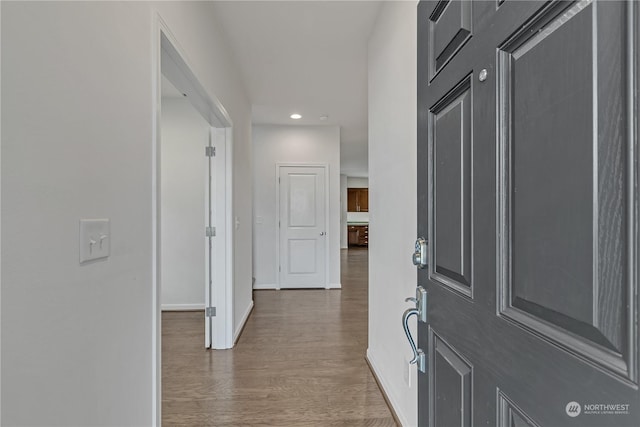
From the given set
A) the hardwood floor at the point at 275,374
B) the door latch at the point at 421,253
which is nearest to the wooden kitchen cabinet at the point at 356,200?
the hardwood floor at the point at 275,374

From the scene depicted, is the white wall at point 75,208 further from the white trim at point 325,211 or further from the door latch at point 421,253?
the white trim at point 325,211

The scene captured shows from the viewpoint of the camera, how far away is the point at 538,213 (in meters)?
0.49

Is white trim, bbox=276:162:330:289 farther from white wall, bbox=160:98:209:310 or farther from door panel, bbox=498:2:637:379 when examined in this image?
door panel, bbox=498:2:637:379

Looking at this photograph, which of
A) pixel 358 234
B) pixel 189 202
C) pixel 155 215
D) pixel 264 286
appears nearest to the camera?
pixel 155 215

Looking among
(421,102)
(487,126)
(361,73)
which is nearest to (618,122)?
(487,126)

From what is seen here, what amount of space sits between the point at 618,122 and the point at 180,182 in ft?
13.1

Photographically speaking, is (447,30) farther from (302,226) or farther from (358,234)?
(358,234)

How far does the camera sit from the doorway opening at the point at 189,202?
51.9 inches

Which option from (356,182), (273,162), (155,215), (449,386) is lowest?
(449,386)

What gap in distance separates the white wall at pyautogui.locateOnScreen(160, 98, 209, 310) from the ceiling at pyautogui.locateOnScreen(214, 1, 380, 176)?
90cm

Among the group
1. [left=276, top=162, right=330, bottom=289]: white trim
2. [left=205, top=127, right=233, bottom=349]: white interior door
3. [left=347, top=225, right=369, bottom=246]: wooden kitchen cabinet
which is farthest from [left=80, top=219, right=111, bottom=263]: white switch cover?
[left=347, top=225, right=369, bottom=246]: wooden kitchen cabinet

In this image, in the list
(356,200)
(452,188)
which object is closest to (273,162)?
(452,188)

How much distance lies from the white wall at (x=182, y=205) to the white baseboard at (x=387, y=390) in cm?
234

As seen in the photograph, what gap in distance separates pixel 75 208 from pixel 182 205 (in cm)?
314
